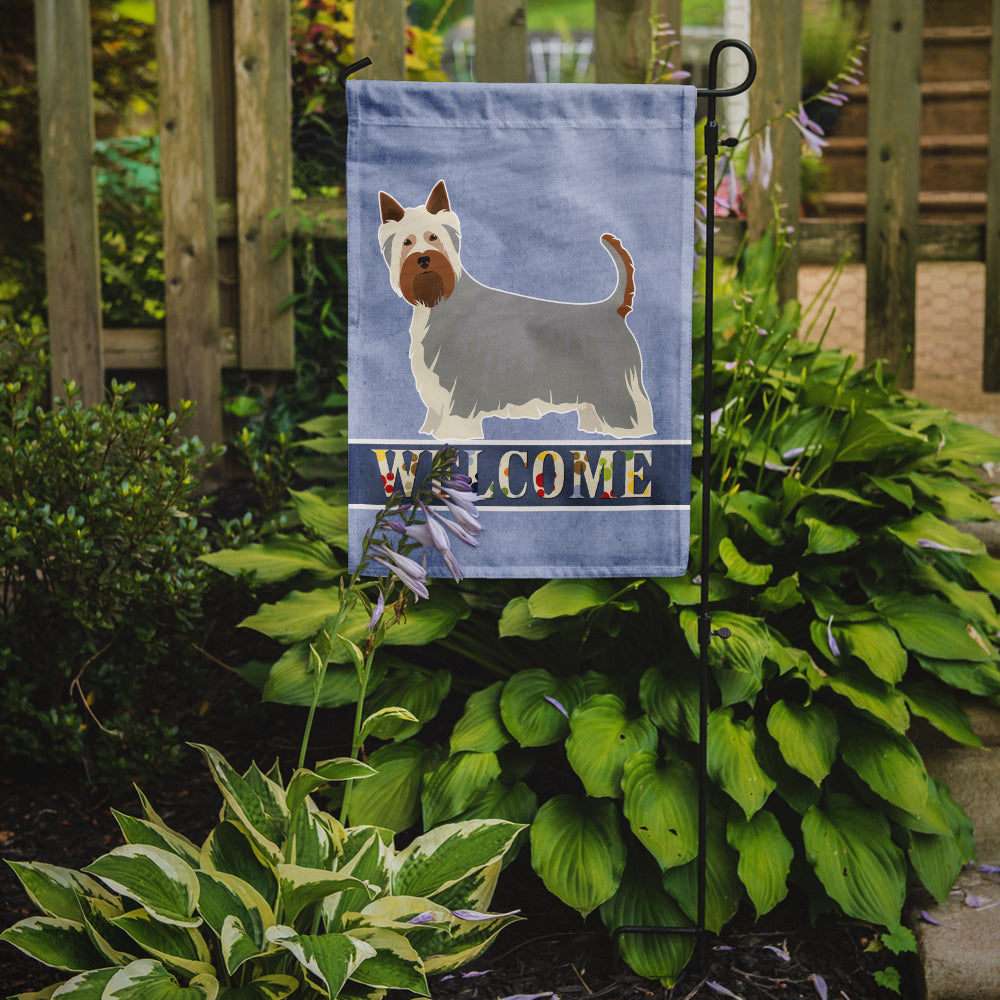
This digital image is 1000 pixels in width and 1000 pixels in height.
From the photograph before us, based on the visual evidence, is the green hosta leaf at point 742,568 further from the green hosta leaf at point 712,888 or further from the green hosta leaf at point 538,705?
the green hosta leaf at point 712,888

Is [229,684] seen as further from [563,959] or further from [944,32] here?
[944,32]

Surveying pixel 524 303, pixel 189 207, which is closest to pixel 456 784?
pixel 524 303

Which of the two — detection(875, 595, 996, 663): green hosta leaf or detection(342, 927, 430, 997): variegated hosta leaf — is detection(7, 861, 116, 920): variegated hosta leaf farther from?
detection(875, 595, 996, 663): green hosta leaf

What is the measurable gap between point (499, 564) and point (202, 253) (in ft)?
6.33

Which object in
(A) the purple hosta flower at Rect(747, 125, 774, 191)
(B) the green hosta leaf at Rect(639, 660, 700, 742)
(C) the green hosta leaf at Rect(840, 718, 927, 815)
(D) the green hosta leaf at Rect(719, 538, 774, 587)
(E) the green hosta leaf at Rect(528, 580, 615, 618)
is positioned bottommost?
(C) the green hosta leaf at Rect(840, 718, 927, 815)

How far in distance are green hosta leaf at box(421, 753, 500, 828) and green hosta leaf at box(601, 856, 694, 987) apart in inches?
12.7

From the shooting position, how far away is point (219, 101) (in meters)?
3.30

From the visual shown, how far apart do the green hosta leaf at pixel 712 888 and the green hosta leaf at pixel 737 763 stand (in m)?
0.12

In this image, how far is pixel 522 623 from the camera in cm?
201

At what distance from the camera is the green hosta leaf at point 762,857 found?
5.98 ft

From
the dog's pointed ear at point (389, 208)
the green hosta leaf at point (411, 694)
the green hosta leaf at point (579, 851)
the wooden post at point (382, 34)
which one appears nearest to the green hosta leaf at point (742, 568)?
the green hosta leaf at point (579, 851)

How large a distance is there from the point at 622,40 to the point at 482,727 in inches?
86.8

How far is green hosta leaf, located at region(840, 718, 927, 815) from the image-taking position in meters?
1.87

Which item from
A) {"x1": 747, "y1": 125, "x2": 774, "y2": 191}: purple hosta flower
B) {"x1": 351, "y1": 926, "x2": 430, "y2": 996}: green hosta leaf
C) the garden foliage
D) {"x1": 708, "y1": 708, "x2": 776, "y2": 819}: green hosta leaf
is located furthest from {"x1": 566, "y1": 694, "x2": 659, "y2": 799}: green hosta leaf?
{"x1": 747, "y1": 125, "x2": 774, "y2": 191}: purple hosta flower
